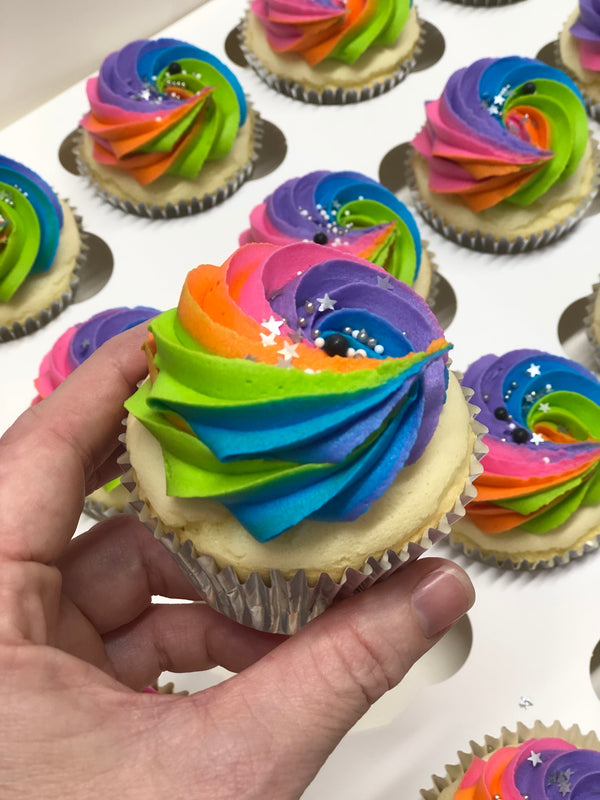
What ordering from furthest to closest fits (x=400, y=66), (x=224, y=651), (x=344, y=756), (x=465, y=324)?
(x=400, y=66) < (x=465, y=324) < (x=344, y=756) < (x=224, y=651)

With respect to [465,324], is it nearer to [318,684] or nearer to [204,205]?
[204,205]

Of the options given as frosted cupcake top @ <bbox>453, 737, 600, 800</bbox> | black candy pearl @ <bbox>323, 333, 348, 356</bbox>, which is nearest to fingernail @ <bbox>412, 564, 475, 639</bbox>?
black candy pearl @ <bbox>323, 333, 348, 356</bbox>

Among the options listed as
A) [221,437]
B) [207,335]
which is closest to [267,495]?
[221,437]

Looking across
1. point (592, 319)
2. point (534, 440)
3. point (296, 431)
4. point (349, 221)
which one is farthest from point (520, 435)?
point (296, 431)

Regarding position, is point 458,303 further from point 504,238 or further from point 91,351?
point 91,351

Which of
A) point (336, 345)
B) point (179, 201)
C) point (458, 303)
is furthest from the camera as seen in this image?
point (179, 201)

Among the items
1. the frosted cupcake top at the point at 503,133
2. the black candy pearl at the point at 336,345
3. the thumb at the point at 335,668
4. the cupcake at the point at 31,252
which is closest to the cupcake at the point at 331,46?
the frosted cupcake top at the point at 503,133
